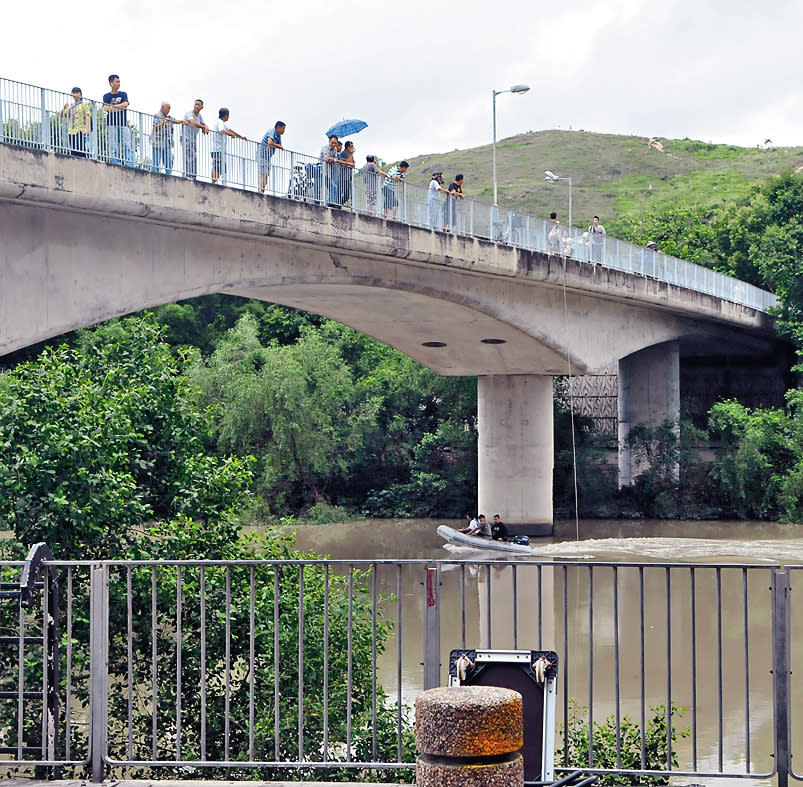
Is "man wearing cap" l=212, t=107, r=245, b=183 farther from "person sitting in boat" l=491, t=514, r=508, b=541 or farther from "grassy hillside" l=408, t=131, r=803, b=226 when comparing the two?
"grassy hillside" l=408, t=131, r=803, b=226

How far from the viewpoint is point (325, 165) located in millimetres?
21438

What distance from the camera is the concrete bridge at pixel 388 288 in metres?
17.1

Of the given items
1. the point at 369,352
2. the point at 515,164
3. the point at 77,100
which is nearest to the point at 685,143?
the point at 515,164

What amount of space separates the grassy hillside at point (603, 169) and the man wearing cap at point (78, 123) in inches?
3106

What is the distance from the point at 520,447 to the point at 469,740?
3035 centimetres

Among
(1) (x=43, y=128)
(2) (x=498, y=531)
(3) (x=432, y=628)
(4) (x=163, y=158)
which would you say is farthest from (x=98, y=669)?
(2) (x=498, y=531)

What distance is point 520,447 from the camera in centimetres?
3494

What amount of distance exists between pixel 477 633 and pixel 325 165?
8.51 metres

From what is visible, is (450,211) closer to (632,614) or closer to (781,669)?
(632,614)

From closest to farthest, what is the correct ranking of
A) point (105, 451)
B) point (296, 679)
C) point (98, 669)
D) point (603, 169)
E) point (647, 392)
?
1. point (98, 669)
2. point (296, 679)
3. point (105, 451)
4. point (647, 392)
5. point (603, 169)

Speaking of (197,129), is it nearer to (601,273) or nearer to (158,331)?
(158,331)

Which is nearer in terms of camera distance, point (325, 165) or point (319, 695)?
point (319, 695)

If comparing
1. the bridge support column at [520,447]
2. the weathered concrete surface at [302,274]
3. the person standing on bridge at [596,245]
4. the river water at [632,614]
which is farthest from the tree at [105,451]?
the bridge support column at [520,447]

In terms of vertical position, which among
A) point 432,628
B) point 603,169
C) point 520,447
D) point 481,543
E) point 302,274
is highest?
point 603,169
